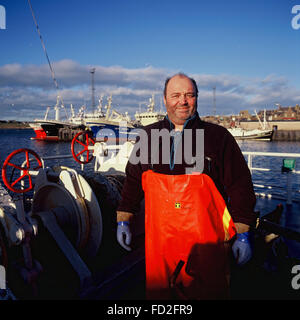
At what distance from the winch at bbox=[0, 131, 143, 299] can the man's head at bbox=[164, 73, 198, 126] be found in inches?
63.0

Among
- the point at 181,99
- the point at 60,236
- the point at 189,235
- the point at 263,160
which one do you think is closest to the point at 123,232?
the point at 189,235

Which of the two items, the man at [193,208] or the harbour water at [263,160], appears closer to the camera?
the man at [193,208]

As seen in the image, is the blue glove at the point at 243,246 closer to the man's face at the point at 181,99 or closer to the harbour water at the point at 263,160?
the man's face at the point at 181,99

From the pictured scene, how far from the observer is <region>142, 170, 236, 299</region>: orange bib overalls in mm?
2057

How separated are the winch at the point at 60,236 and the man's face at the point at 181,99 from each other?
1.60 metres

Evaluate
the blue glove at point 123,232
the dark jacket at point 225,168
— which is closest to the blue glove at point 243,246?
the dark jacket at point 225,168

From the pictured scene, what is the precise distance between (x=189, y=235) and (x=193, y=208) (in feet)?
0.82

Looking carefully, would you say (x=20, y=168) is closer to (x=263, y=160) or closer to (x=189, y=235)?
(x=189, y=235)

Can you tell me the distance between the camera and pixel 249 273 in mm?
3322

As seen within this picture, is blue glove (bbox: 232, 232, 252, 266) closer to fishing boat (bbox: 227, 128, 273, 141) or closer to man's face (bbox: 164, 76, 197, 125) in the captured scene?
man's face (bbox: 164, 76, 197, 125)

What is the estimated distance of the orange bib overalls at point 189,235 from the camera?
2.06m

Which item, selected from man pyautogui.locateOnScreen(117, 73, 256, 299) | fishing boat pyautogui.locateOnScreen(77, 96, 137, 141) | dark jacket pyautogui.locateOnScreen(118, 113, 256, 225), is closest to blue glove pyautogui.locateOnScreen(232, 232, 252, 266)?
man pyautogui.locateOnScreen(117, 73, 256, 299)
